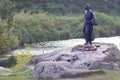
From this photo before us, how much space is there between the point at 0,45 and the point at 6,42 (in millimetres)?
2576

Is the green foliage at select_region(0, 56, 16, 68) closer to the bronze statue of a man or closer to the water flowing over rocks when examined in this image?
the water flowing over rocks

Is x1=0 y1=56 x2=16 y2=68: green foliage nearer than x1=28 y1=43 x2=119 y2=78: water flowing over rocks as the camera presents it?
No

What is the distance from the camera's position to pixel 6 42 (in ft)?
238

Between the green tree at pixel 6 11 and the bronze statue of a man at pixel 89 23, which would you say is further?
the green tree at pixel 6 11

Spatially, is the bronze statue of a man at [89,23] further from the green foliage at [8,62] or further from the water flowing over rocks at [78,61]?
the green foliage at [8,62]

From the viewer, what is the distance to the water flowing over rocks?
84.6 ft

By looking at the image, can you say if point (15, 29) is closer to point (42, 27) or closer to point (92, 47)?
point (42, 27)

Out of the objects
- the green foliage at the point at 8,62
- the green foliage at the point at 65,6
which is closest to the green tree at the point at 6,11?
the green foliage at the point at 8,62

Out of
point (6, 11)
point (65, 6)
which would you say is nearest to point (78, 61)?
point (6, 11)

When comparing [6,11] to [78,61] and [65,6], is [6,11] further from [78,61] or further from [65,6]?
[65,6]

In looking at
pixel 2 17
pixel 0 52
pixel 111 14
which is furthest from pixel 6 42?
pixel 111 14

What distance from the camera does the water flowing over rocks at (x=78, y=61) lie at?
84.6 feet

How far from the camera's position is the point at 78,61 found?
27.3m

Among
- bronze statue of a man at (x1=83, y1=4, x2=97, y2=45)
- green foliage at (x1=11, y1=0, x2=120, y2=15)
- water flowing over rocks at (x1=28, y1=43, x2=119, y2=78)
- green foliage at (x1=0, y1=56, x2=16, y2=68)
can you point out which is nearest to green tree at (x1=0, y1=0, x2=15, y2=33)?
green foliage at (x1=0, y1=56, x2=16, y2=68)
